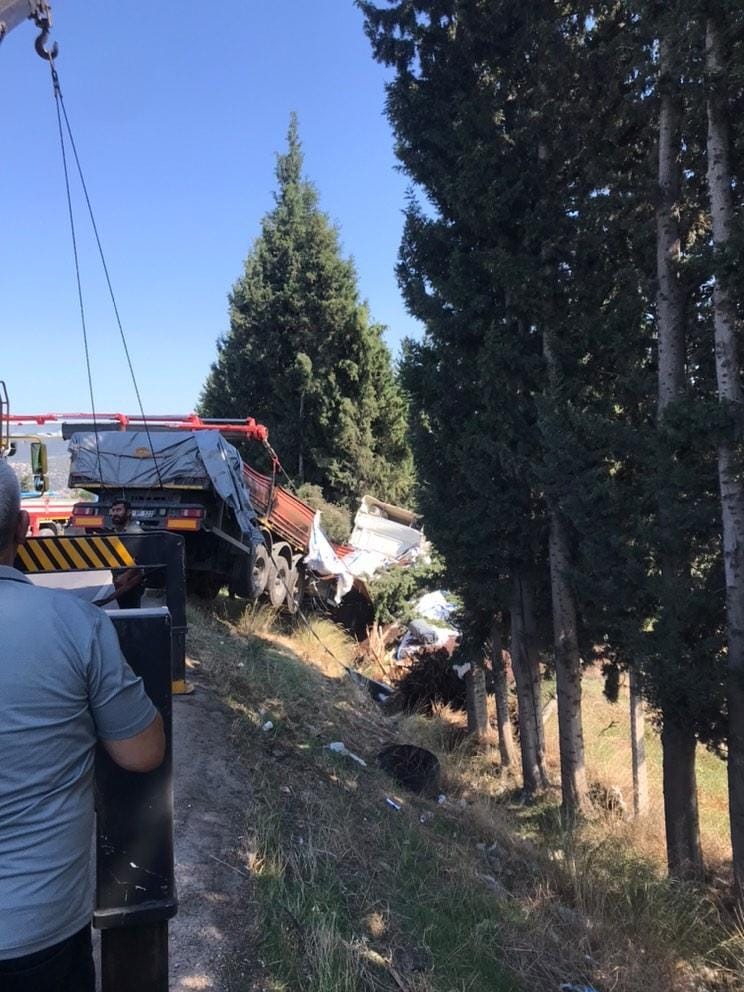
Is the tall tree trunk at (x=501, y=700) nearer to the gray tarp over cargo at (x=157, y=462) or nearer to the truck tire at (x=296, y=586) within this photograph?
the truck tire at (x=296, y=586)

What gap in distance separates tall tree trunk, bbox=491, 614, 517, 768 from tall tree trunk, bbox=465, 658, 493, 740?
0.66 meters

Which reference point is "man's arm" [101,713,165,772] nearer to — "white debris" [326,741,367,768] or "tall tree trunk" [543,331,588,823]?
"white debris" [326,741,367,768]

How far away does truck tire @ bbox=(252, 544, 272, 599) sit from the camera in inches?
471

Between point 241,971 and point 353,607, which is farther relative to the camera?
point 353,607

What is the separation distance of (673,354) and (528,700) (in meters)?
5.23

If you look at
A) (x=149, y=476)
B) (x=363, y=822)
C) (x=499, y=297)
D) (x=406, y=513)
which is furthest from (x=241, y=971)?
(x=406, y=513)

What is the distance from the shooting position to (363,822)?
17.6 ft

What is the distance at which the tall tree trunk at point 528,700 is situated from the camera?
9.63m

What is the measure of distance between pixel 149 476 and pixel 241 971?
8395mm

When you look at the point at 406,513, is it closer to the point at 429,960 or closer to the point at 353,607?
the point at 353,607

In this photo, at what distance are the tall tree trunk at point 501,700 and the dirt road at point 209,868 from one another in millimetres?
5943

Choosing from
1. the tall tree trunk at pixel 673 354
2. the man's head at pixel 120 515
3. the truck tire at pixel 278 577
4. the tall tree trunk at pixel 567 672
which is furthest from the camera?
the truck tire at pixel 278 577

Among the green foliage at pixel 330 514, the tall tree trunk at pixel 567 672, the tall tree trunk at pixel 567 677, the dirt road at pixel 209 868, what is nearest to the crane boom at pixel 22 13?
the tall tree trunk at pixel 567 672

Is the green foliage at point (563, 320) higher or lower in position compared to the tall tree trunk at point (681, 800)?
higher
